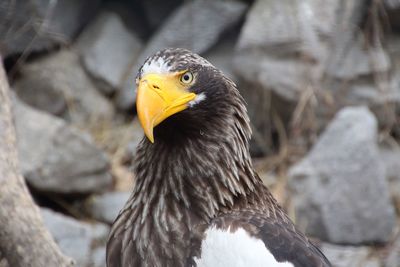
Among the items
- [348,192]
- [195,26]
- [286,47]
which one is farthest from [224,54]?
[348,192]

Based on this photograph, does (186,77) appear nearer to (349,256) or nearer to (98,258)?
(98,258)

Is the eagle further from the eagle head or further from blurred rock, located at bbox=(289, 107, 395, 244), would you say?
blurred rock, located at bbox=(289, 107, 395, 244)

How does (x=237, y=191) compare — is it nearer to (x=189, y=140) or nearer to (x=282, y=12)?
(x=189, y=140)

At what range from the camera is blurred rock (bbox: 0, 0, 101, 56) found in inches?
165

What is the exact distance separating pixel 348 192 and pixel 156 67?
2.78 m

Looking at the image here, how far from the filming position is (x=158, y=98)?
7.86ft

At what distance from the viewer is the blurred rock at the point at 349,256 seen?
15.7 feet

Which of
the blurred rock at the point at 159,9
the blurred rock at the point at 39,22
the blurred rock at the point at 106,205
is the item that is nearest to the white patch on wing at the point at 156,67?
the blurred rock at the point at 39,22

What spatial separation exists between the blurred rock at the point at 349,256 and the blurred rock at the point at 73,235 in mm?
1308

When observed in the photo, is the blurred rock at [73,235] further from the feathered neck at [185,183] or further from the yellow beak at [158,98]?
the yellow beak at [158,98]

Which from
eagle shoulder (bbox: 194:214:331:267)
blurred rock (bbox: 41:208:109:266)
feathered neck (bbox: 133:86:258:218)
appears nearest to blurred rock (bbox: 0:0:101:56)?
blurred rock (bbox: 41:208:109:266)

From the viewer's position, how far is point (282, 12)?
551 centimetres

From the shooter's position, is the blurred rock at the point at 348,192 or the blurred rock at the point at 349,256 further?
the blurred rock at the point at 348,192

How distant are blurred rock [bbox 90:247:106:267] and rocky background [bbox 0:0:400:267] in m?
0.01
